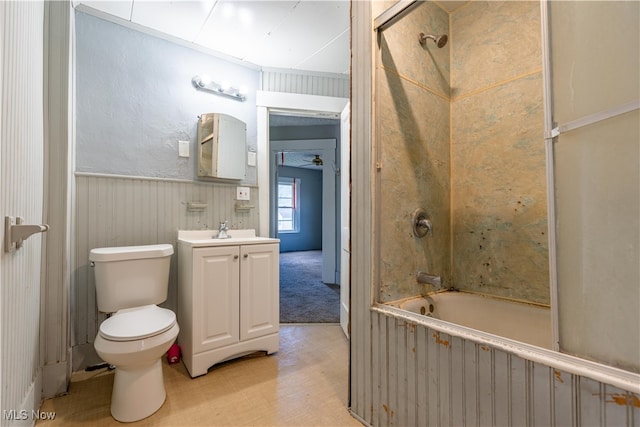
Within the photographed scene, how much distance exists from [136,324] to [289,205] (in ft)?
20.3

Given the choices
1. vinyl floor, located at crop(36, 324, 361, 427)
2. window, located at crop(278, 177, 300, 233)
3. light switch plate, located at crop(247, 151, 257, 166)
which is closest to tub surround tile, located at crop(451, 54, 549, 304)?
vinyl floor, located at crop(36, 324, 361, 427)

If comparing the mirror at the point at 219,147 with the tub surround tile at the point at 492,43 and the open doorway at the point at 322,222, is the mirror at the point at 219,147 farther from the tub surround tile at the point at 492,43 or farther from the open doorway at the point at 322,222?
the tub surround tile at the point at 492,43

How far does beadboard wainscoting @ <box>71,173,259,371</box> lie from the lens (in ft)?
6.01

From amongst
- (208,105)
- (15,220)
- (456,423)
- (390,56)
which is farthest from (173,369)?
(390,56)

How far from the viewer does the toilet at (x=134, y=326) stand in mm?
1347

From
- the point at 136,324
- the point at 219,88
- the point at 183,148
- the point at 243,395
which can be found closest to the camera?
the point at 136,324

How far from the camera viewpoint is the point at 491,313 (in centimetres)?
168

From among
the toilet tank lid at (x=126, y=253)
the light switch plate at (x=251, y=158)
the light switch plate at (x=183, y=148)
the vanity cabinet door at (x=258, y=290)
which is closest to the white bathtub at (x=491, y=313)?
the vanity cabinet door at (x=258, y=290)

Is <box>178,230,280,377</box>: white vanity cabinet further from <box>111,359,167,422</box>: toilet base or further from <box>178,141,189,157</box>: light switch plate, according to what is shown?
<box>178,141,189,157</box>: light switch plate

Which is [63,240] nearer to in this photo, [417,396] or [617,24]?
[417,396]

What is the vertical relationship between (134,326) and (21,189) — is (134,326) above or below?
below

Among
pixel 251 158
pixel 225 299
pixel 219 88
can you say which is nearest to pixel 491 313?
pixel 225 299

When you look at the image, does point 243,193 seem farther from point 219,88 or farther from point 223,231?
point 219,88

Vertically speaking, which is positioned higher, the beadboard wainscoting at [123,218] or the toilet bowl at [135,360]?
the beadboard wainscoting at [123,218]
